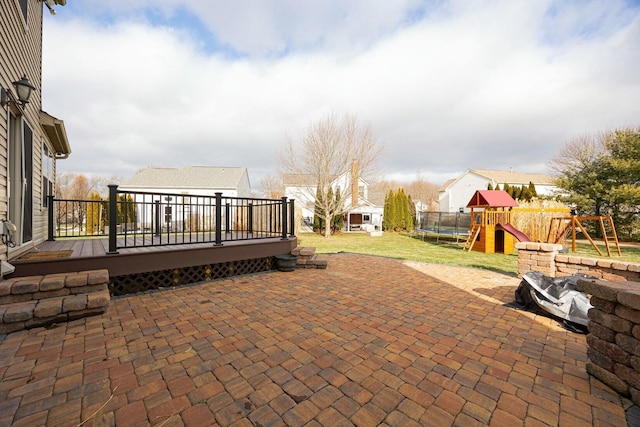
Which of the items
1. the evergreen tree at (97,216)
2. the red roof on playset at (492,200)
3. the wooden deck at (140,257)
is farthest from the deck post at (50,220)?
the red roof on playset at (492,200)

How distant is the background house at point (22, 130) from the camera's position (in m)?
3.35

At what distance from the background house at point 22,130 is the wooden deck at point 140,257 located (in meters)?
0.30

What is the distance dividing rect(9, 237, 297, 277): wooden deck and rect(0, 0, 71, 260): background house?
0.98ft

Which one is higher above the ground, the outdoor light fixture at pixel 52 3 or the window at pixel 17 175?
the outdoor light fixture at pixel 52 3

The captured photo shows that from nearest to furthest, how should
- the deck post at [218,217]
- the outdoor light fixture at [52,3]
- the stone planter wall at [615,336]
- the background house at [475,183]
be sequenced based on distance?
the stone planter wall at [615,336] < the deck post at [218,217] < the outdoor light fixture at [52,3] < the background house at [475,183]

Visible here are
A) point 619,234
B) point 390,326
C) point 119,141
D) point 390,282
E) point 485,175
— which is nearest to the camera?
point 390,326

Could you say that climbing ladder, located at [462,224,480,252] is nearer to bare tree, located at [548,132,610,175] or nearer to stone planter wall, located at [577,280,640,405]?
stone planter wall, located at [577,280,640,405]

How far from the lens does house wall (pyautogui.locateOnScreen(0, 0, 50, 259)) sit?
3.29 m

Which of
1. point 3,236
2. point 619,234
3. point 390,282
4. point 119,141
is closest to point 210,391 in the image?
point 3,236

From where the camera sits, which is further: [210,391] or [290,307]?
[290,307]

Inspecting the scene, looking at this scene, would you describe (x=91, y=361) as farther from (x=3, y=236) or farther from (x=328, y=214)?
(x=328, y=214)

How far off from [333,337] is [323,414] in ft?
3.61

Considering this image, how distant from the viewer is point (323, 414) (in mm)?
1617

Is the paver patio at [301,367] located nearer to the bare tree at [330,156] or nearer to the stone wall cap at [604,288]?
the stone wall cap at [604,288]
